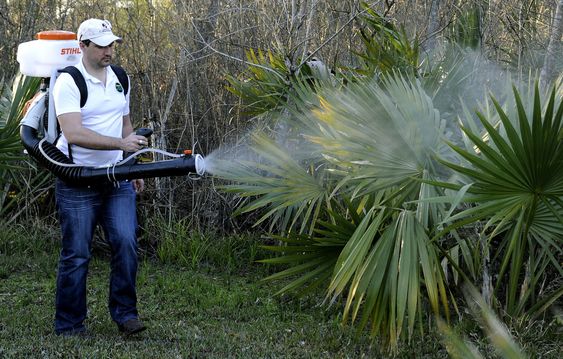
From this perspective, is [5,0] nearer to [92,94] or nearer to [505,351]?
[92,94]

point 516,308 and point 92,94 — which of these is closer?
point 92,94

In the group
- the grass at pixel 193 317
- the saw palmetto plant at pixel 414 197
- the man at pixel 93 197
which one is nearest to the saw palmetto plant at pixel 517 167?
the saw palmetto plant at pixel 414 197

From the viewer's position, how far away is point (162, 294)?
6.46 meters

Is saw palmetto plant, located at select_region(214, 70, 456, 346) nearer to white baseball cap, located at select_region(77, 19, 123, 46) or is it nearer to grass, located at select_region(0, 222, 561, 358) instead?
grass, located at select_region(0, 222, 561, 358)

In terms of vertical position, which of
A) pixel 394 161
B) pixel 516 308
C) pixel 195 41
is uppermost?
pixel 195 41

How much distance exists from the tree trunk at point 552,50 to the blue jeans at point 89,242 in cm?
310

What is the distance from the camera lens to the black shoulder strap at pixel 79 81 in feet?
14.8

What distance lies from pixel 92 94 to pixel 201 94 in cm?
377

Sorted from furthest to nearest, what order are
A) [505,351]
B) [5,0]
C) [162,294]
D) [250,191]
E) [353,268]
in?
1. [5,0]
2. [162,294]
3. [250,191]
4. [353,268]
5. [505,351]

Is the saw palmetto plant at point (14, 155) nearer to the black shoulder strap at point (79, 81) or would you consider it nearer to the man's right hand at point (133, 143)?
the black shoulder strap at point (79, 81)

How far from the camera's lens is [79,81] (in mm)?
4520

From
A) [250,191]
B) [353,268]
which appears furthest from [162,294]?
[353,268]

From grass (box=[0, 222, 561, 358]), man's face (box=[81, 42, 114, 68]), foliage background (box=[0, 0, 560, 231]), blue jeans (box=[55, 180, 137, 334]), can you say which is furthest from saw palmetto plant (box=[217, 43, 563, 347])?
foliage background (box=[0, 0, 560, 231])

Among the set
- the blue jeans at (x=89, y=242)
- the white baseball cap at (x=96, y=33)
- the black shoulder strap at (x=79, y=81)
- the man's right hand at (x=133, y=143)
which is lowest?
the blue jeans at (x=89, y=242)
